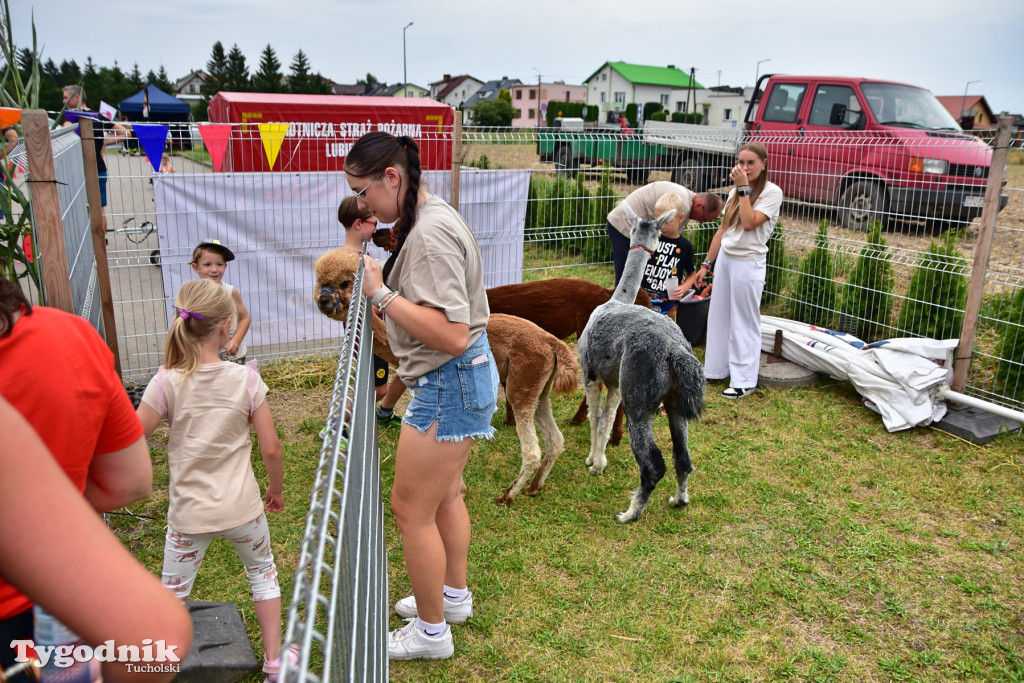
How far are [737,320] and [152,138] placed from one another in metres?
5.31

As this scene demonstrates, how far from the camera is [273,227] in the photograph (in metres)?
6.36

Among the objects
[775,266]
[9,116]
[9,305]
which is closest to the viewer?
[9,305]

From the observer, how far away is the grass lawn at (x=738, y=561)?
307 cm

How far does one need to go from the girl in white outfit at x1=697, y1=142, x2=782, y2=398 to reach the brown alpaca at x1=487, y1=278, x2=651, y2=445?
100 cm

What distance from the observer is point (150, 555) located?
12.0 feet

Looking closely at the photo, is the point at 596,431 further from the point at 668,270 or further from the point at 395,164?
the point at 395,164

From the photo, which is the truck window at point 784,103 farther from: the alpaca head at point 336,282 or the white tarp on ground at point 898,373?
the alpaca head at point 336,282

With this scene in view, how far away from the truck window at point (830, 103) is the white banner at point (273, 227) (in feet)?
19.2

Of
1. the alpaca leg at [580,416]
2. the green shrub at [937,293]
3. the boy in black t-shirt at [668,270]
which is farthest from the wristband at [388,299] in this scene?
the green shrub at [937,293]

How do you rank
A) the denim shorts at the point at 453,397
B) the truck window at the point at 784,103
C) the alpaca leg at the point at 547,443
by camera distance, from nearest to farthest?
the denim shorts at the point at 453,397 → the alpaca leg at the point at 547,443 → the truck window at the point at 784,103

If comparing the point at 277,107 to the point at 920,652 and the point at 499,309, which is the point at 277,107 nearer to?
the point at 499,309

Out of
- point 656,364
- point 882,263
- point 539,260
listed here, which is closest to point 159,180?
point 539,260

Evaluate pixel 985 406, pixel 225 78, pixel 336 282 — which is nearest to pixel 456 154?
pixel 336 282

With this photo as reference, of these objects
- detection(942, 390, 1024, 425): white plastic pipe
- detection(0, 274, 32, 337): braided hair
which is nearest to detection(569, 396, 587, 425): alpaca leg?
detection(942, 390, 1024, 425): white plastic pipe
